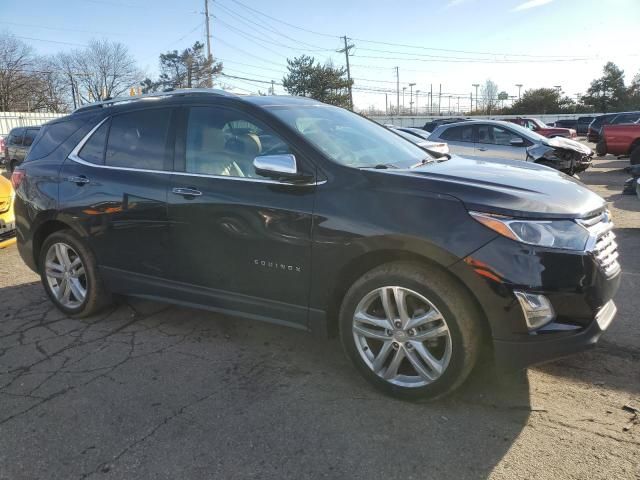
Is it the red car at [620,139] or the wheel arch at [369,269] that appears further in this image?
the red car at [620,139]

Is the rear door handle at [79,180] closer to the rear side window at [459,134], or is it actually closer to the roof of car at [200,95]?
the roof of car at [200,95]

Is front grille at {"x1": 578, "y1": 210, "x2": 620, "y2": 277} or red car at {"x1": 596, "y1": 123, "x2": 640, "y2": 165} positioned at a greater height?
red car at {"x1": 596, "y1": 123, "x2": 640, "y2": 165}

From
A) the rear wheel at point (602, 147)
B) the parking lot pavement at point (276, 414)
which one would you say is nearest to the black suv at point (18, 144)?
the parking lot pavement at point (276, 414)

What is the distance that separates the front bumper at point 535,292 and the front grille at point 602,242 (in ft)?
0.15

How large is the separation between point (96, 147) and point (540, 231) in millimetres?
3435

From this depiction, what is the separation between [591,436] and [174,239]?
9.17ft

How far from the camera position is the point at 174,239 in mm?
3598

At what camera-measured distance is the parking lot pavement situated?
2.42m

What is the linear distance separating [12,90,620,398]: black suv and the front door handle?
1 centimetres

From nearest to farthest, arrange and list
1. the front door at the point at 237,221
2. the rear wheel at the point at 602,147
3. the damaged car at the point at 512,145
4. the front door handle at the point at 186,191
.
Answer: the front door at the point at 237,221 → the front door handle at the point at 186,191 → the damaged car at the point at 512,145 → the rear wheel at the point at 602,147

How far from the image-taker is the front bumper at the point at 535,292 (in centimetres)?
250

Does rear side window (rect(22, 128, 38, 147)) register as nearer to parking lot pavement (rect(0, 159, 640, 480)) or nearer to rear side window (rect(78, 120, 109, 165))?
rear side window (rect(78, 120, 109, 165))

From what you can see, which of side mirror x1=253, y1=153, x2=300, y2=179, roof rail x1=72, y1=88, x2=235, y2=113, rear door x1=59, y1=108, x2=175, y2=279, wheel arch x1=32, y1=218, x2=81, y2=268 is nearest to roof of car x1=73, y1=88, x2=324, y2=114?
roof rail x1=72, y1=88, x2=235, y2=113

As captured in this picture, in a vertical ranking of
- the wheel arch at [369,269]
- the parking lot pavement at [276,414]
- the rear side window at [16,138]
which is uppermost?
the rear side window at [16,138]
